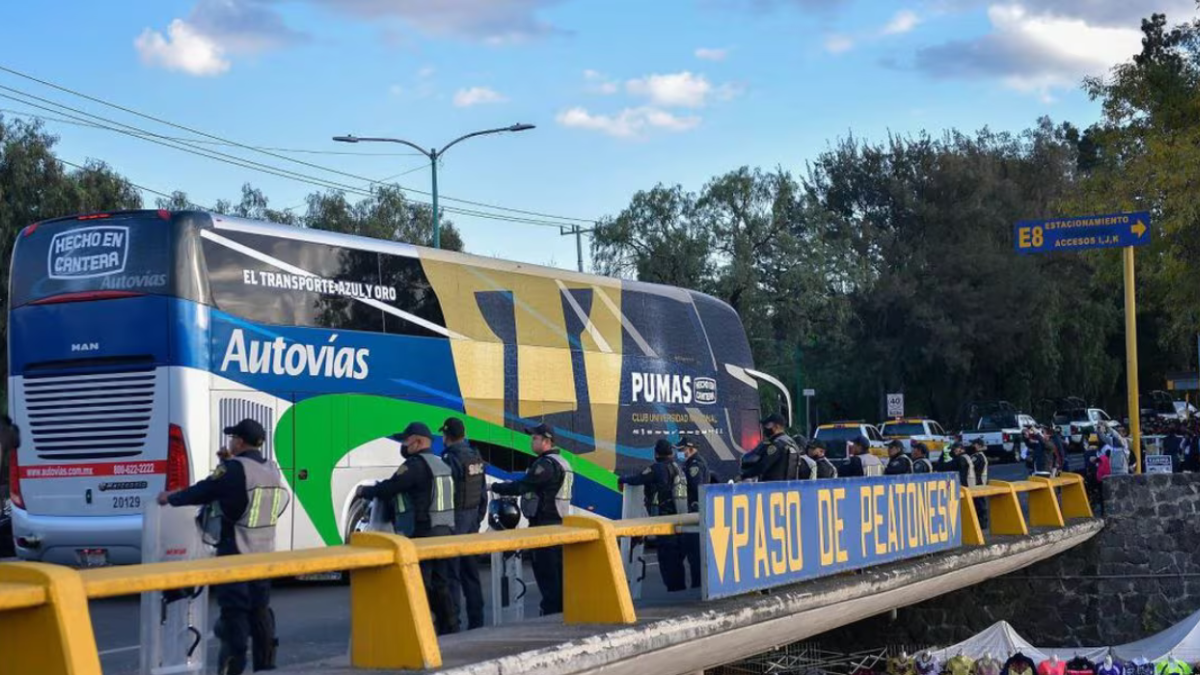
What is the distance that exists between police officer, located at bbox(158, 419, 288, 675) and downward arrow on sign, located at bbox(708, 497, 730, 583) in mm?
2774

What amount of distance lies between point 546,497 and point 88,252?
18.7 ft

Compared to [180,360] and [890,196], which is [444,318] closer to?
[180,360]

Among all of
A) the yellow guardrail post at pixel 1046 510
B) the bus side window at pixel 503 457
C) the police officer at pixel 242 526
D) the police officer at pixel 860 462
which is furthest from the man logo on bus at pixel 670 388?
the police officer at pixel 242 526

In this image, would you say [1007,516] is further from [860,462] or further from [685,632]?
[685,632]

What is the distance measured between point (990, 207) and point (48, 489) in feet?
154

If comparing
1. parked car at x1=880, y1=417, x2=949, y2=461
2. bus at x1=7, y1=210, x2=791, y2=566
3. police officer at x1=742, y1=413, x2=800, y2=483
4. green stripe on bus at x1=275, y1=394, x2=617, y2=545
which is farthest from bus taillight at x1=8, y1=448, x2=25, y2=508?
parked car at x1=880, y1=417, x2=949, y2=461

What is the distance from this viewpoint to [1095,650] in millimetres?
18375

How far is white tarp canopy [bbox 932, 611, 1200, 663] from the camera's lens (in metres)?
17.8

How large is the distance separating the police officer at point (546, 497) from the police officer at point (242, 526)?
11.2 feet

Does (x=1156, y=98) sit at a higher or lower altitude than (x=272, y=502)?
higher

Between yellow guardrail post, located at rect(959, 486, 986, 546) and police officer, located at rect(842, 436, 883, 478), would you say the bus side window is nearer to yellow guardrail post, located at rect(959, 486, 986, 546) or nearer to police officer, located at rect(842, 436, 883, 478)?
police officer, located at rect(842, 436, 883, 478)

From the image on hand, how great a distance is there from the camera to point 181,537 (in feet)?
28.5

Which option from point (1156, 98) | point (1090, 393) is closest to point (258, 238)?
point (1156, 98)

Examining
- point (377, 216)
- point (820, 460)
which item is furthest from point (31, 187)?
point (820, 460)
